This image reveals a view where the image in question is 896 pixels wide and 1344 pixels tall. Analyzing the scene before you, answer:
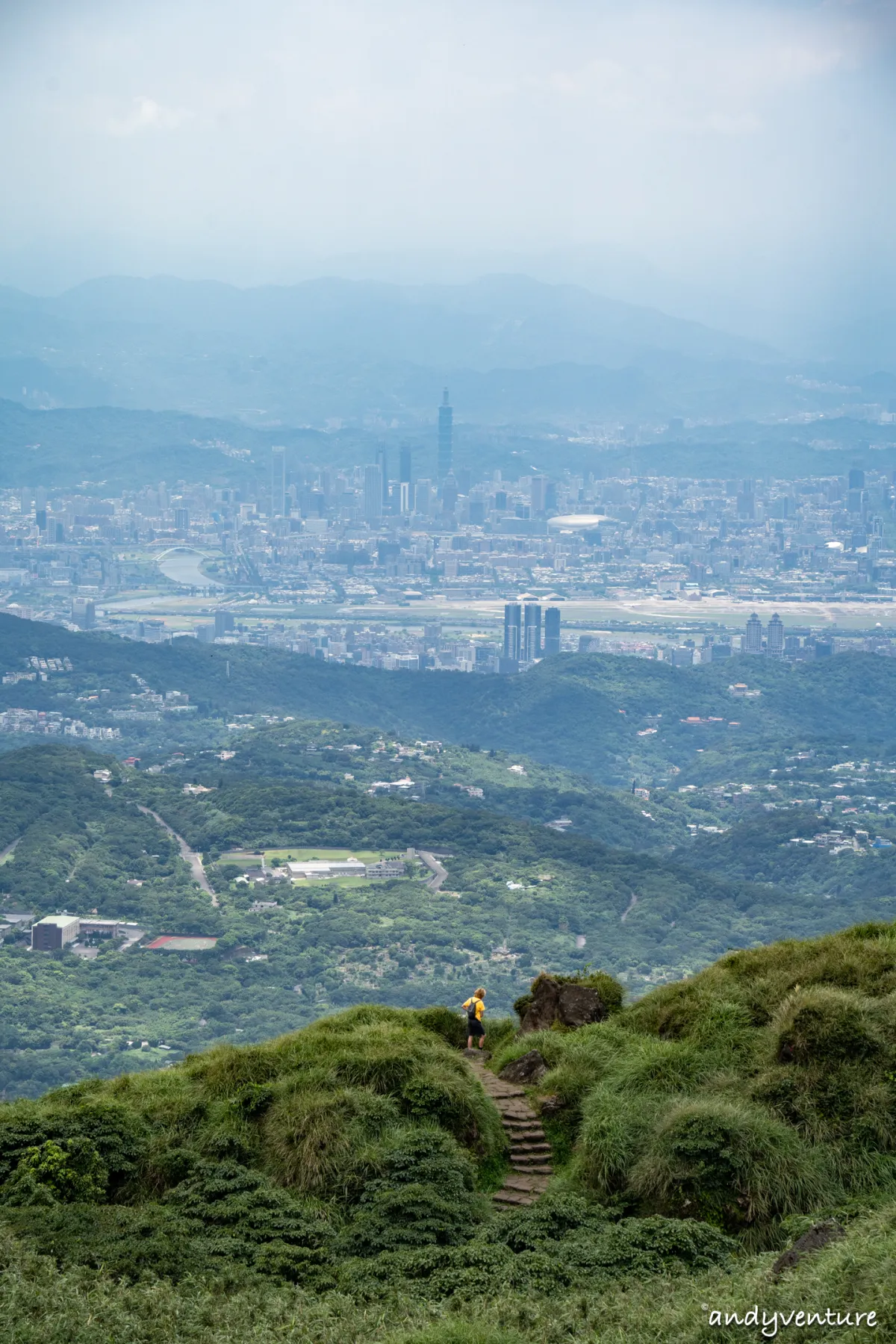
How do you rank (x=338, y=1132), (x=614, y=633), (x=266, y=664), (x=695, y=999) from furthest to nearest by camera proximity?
(x=614, y=633), (x=266, y=664), (x=695, y=999), (x=338, y=1132)

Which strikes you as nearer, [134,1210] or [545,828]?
[134,1210]

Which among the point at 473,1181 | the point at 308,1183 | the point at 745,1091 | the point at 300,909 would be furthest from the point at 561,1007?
the point at 300,909

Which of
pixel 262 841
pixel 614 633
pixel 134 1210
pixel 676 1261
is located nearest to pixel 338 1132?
pixel 134 1210

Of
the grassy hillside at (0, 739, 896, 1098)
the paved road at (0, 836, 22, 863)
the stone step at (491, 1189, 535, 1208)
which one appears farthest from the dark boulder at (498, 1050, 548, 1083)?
the paved road at (0, 836, 22, 863)

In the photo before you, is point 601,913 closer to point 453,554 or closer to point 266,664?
point 266,664

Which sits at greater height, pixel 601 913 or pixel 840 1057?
pixel 840 1057

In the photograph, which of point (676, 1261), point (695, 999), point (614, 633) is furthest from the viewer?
point (614, 633)

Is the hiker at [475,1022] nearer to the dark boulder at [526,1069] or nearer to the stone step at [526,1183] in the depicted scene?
the dark boulder at [526,1069]
